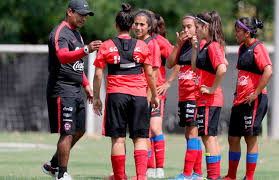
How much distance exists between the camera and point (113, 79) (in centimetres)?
773

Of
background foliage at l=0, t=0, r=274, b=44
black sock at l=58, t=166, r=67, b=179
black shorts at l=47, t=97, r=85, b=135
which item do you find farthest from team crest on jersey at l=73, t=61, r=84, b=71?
background foliage at l=0, t=0, r=274, b=44

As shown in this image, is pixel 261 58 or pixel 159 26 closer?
pixel 261 58

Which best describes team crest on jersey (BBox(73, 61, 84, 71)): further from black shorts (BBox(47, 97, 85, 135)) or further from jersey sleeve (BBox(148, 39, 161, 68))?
jersey sleeve (BBox(148, 39, 161, 68))

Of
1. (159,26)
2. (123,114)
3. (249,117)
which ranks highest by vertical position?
(159,26)

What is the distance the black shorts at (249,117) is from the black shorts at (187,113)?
0.76m

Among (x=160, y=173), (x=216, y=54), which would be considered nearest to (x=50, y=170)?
(x=160, y=173)

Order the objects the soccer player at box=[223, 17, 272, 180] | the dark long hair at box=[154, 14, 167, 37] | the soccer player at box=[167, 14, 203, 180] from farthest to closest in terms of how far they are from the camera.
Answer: the dark long hair at box=[154, 14, 167, 37]
the soccer player at box=[167, 14, 203, 180]
the soccer player at box=[223, 17, 272, 180]

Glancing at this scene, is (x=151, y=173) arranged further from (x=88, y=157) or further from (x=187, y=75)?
(x=88, y=157)

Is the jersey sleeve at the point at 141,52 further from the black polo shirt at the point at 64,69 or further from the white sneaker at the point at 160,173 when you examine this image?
the white sneaker at the point at 160,173

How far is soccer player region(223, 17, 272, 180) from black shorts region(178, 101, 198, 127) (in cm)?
69

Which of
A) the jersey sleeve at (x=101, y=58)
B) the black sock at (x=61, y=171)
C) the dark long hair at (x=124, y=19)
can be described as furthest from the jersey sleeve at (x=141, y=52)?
the black sock at (x=61, y=171)

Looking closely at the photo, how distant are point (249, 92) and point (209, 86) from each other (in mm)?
492

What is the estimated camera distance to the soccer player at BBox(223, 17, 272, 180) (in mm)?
8492

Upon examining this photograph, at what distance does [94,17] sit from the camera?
2055 centimetres
